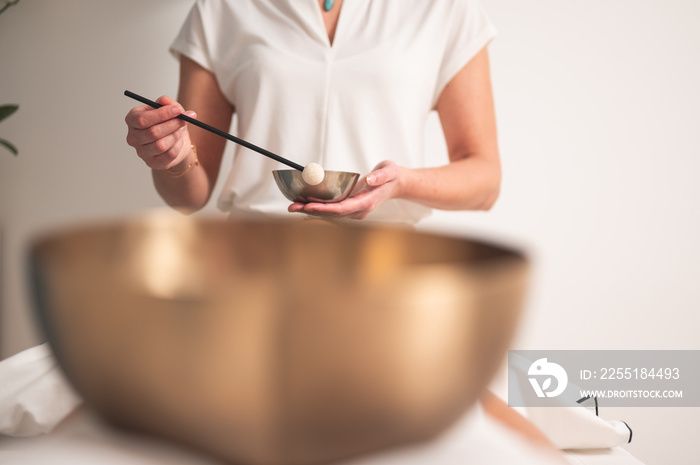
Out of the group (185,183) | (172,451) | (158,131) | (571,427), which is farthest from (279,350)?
(185,183)

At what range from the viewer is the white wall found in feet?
6.03

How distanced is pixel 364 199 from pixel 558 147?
54.6 inches

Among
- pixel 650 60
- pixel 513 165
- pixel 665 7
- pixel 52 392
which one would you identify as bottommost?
pixel 52 392

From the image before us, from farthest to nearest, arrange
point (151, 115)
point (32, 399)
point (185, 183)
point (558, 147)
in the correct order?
point (558, 147) → point (185, 183) → point (151, 115) → point (32, 399)

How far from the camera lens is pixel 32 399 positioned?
28 centimetres

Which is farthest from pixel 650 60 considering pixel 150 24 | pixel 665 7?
pixel 150 24

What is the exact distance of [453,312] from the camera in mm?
123

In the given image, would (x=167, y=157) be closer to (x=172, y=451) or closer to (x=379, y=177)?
(x=379, y=177)

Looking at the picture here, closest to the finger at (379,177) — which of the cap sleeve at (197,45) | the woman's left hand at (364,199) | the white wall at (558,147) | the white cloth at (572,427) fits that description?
the woman's left hand at (364,199)

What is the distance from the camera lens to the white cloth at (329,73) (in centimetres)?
101

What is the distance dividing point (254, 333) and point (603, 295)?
6.70ft

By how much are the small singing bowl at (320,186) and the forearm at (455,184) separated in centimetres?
10

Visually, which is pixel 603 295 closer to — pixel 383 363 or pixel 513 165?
pixel 513 165

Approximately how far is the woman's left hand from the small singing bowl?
0.02m
